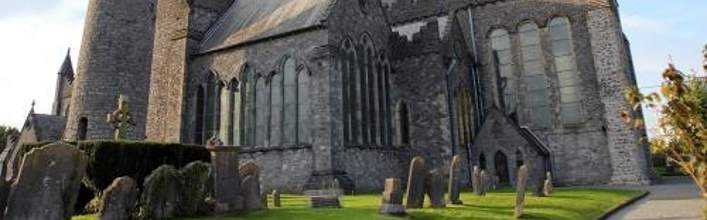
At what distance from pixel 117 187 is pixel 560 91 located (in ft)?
73.7

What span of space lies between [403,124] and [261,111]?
6.76 metres

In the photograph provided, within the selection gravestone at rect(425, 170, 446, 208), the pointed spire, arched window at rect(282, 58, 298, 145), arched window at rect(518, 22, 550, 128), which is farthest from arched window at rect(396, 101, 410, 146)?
the pointed spire

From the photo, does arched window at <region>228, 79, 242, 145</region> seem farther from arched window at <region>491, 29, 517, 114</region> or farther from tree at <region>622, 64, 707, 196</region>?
tree at <region>622, 64, 707, 196</region>

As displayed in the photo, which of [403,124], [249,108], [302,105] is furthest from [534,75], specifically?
[249,108]

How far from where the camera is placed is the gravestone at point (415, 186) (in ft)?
38.8

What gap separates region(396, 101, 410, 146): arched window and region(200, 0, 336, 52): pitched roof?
19.7 ft

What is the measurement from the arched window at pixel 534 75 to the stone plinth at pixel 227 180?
754 inches

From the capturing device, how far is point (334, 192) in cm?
1546

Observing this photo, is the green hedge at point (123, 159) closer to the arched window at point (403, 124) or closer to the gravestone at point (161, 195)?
the gravestone at point (161, 195)

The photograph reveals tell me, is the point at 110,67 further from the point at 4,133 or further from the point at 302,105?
the point at 4,133

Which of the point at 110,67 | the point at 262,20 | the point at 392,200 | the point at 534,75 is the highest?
the point at 262,20

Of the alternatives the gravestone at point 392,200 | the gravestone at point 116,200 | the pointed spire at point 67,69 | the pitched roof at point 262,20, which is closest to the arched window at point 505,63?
the pitched roof at point 262,20

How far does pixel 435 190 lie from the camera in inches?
484

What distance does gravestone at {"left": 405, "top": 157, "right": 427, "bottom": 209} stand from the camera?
Answer: 1181 cm
